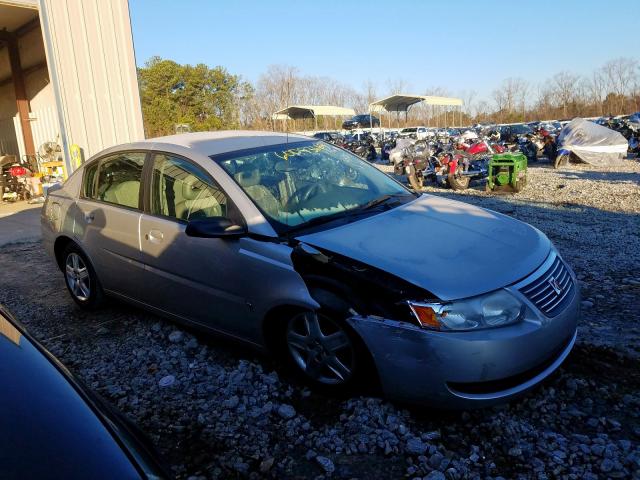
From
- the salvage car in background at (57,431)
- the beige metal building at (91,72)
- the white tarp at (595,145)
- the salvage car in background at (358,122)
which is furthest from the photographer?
the salvage car in background at (358,122)

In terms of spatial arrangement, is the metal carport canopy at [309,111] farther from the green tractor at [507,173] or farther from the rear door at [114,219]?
the rear door at [114,219]

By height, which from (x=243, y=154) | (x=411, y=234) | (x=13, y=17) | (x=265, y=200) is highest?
(x=13, y=17)

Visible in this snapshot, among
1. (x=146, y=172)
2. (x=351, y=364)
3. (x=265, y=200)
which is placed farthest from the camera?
(x=146, y=172)

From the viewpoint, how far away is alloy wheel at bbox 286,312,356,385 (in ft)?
8.89

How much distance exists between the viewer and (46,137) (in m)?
17.3

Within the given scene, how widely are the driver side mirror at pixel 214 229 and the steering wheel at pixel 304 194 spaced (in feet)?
1.19

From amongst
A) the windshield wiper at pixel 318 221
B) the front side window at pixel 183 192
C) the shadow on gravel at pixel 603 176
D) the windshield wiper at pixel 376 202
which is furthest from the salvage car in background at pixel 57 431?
the shadow on gravel at pixel 603 176

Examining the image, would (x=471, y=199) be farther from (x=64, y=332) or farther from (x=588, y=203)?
(x=64, y=332)

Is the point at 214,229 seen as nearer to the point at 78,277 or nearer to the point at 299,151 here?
the point at 299,151

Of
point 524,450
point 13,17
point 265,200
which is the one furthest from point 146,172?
point 13,17

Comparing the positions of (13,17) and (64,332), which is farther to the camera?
(13,17)

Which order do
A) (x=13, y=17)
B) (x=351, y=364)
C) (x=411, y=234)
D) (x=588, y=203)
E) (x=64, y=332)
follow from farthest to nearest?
(x=13, y=17) → (x=588, y=203) → (x=64, y=332) → (x=411, y=234) → (x=351, y=364)

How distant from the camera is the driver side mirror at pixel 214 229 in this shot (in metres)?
2.93

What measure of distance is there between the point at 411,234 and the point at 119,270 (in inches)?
94.1
